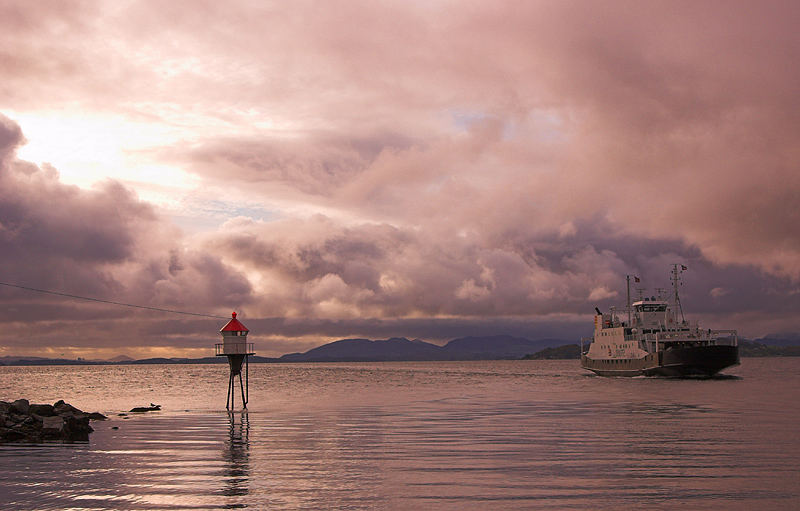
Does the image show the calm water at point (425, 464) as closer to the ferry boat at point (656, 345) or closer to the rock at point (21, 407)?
the rock at point (21, 407)

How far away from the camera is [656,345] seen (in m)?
100

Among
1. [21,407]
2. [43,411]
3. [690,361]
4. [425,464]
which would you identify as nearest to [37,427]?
[21,407]

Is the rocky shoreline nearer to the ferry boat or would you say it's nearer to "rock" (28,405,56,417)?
"rock" (28,405,56,417)

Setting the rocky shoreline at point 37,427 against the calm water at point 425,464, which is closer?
the calm water at point 425,464

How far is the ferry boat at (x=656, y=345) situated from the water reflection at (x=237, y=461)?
72713 millimetres

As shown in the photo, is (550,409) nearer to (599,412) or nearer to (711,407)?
(599,412)

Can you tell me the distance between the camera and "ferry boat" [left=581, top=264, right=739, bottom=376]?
316ft

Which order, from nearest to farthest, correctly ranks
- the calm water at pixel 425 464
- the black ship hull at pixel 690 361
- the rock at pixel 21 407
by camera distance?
1. the calm water at pixel 425 464
2. the rock at pixel 21 407
3. the black ship hull at pixel 690 361

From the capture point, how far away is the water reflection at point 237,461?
68.5 ft

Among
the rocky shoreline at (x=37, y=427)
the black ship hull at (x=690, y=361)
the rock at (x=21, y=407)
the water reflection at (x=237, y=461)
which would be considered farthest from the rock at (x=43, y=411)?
the black ship hull at (x=690, y=361)

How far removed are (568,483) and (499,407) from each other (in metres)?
36.1

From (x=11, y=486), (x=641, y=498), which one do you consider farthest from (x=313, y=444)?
(x=641, y=498)

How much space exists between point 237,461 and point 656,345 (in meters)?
86.0

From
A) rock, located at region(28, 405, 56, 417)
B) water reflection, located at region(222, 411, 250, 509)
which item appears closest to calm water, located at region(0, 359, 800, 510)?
water reflection, located at region(222, 411, 250, 509)
